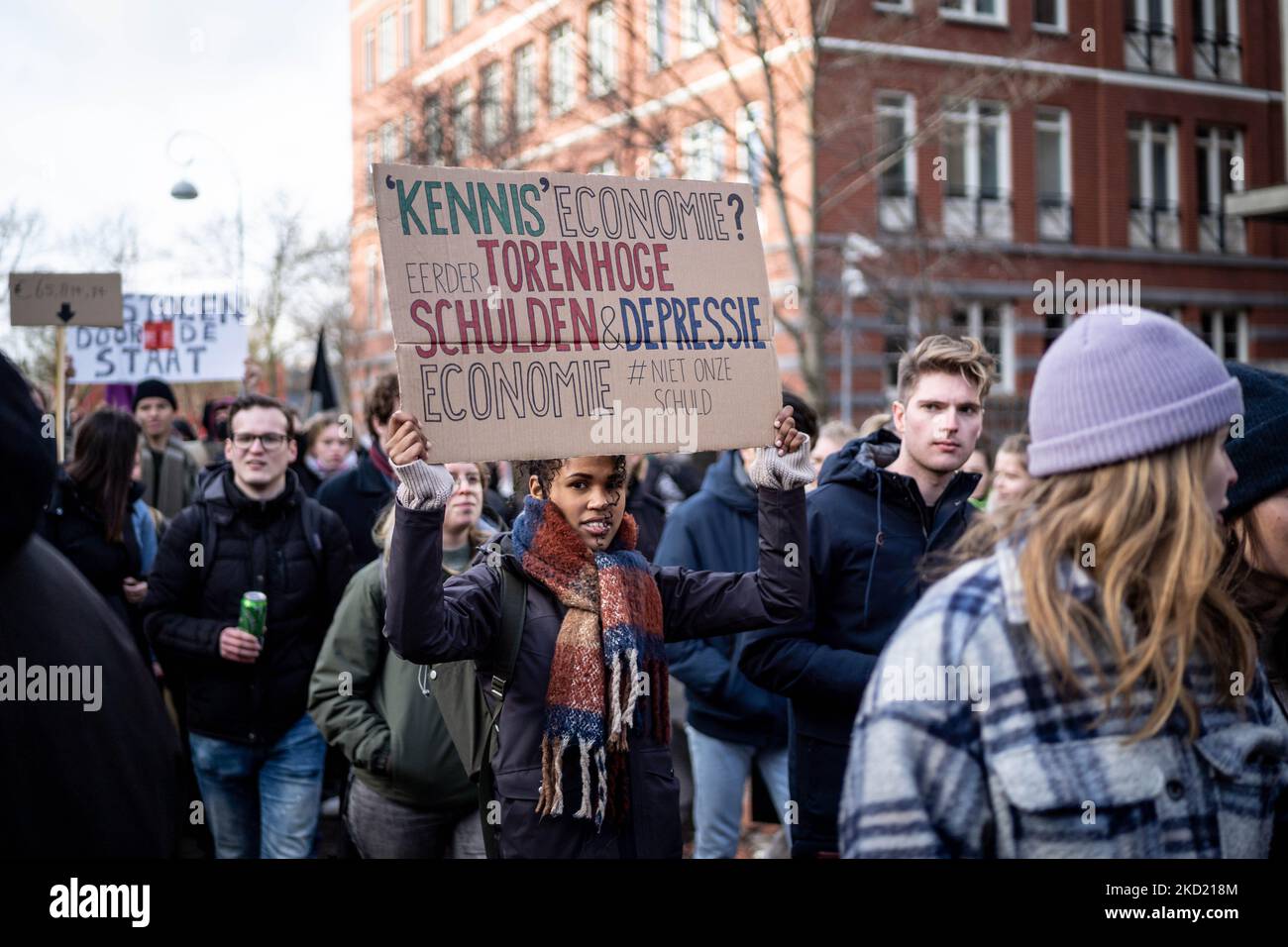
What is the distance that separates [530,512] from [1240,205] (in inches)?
387

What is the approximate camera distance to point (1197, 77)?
28.6 meters

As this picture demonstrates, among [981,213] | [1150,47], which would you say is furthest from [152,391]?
[1150,47]

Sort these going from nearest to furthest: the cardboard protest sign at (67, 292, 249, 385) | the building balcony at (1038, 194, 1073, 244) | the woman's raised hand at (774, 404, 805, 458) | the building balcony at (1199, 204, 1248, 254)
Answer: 1. the woman's raised hand at (774, 404, 805, 458)
2. the cardboard protest sign at (67, 292, 249, 385)
3. the building balcony at (1038, 194, 1073, 244)
4. the building balcony at (1199, 204, 1248, 254)

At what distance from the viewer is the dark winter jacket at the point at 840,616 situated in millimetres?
3889

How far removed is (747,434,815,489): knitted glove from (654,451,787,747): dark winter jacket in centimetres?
172

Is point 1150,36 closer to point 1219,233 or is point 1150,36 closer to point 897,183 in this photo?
point 1219,233

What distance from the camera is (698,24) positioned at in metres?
19.7

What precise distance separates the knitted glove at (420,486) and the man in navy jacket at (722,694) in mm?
2286

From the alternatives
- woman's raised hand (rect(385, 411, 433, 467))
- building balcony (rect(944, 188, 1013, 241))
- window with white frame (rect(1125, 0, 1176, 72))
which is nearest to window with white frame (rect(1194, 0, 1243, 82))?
window with white frame (rect(1125, 0, 1176, 72))

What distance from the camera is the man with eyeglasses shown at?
5.16m

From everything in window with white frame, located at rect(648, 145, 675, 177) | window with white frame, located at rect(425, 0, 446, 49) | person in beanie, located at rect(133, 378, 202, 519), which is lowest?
person in beanie, located at rect(133, 378, 202, 519)

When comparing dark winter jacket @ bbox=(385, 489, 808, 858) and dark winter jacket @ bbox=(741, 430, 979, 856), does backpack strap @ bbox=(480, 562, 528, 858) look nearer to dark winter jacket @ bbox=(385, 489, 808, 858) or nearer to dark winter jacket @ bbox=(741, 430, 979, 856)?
dark winter jacket @ bbox=(385, 489, 808, 858)

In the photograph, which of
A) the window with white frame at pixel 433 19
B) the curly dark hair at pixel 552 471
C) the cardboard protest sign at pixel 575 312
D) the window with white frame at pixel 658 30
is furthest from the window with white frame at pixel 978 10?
the curly dark hair at pixel 552 471
